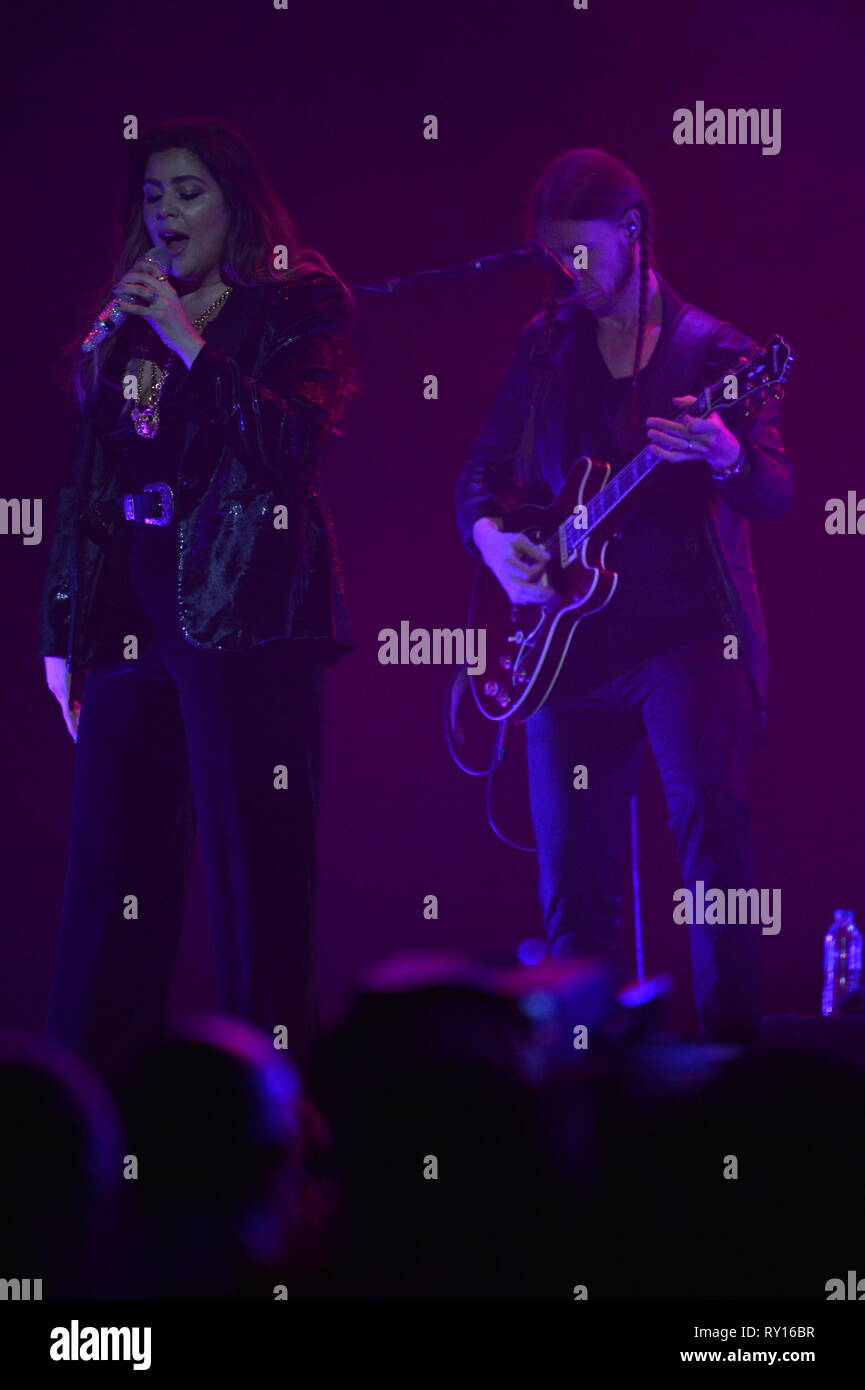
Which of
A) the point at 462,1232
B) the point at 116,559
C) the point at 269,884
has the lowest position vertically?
the point at 462,1232

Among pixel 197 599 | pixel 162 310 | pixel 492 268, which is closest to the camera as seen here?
pixel 162 310

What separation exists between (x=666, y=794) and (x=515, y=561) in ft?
2.25

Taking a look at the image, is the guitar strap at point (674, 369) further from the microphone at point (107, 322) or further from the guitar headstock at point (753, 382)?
the microphone at point (107, 322)

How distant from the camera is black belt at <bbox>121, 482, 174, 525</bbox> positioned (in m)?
2.70

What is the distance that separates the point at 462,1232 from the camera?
135 centimetres

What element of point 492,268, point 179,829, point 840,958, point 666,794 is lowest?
point 840,958

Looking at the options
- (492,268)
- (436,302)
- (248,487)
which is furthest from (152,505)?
(436,302)

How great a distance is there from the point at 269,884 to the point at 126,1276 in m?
1.16

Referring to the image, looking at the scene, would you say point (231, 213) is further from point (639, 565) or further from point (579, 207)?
point (639, 565)

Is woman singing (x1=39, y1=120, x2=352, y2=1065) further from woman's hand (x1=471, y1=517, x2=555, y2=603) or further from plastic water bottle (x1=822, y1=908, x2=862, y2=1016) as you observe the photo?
plastic water bottle (x1=822, y1=908, x2=862, y2=1016)

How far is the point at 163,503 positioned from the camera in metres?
2.71
